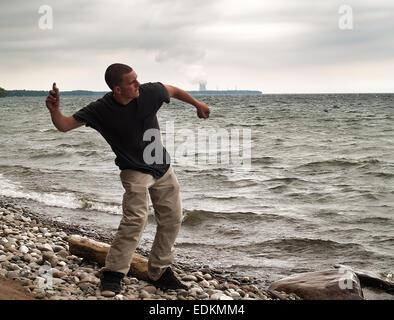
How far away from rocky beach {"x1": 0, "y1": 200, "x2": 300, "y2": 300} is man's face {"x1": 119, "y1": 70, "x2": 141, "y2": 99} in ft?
6.55

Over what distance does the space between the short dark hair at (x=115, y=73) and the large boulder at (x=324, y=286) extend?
348cm

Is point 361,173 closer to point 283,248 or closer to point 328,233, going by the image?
point 328,233

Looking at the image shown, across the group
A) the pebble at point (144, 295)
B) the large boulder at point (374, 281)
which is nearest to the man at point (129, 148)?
the pebble at point (144, 295)

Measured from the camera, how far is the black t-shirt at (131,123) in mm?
4449

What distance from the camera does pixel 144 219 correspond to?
15.2ft

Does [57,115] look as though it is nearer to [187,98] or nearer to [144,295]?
[187,98]

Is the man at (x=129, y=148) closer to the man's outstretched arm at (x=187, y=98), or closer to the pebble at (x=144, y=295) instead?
the man's outstretched arm at (x=187, y=98)

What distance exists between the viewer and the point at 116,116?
4434mm

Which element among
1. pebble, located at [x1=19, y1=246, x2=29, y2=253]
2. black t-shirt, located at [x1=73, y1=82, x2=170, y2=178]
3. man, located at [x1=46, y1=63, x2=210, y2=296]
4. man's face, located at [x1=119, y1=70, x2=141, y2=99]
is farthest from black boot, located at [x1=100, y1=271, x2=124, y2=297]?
pebble, located at [x1=19, y1=246, x2=29, y2=253]

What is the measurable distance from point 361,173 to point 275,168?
10.0 ft

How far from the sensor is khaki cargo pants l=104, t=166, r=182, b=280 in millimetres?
4543

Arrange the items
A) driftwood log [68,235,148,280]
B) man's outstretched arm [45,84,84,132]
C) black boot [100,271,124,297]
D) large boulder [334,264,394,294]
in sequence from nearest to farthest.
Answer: man's outstretched arm [45,84,84,132]
black boot [100,271,124,297]
driftwood log [68,235,148,280]
large boulder [334,264,394,294]

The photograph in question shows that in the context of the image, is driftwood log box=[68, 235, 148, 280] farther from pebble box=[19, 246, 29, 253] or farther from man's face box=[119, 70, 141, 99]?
man's face box=[119, 70, 141, 99]
